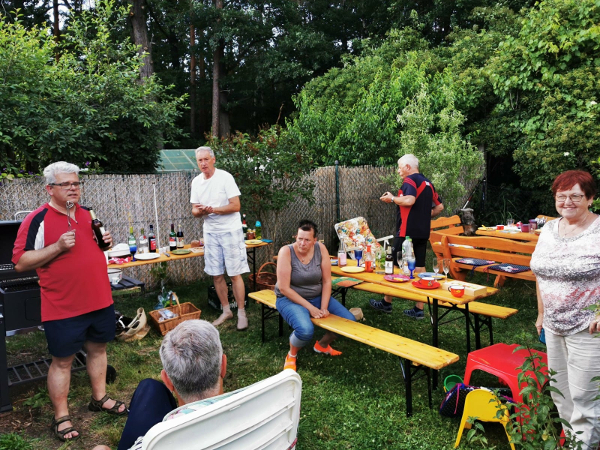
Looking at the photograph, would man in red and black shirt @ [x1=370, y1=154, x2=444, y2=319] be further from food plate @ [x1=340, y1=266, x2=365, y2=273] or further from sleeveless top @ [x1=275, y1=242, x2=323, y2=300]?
sleeveless top @ [x1=275, y1=242, x2=323, y2=300]

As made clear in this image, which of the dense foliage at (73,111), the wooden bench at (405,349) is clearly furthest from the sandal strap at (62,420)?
the dense foliage at (73,111)

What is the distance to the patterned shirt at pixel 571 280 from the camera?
95.3 inches

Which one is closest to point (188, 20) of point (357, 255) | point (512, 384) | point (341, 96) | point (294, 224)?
point (341, 96)

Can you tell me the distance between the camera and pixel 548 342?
8.63ft

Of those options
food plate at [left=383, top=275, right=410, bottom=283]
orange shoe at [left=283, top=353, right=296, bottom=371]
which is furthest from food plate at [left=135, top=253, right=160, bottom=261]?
food plate at [left=383, top=275, right=410, bottom=283]

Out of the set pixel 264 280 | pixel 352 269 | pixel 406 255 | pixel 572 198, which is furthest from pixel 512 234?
pixel 572 198

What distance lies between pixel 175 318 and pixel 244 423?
3.48 m

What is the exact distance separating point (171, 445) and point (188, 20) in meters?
19.8

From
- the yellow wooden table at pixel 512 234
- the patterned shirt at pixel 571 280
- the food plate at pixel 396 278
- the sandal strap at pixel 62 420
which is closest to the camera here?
the patterned shirt at pixel 571 280

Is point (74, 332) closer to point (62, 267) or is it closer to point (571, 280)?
point (62, 267)

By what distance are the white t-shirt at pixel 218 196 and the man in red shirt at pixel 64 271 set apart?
1.97 meters

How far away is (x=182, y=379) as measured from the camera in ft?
5.97

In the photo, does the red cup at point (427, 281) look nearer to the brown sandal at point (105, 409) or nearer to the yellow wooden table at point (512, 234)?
the brown sandal at point (105, 409)

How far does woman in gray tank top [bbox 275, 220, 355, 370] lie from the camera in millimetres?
4012
